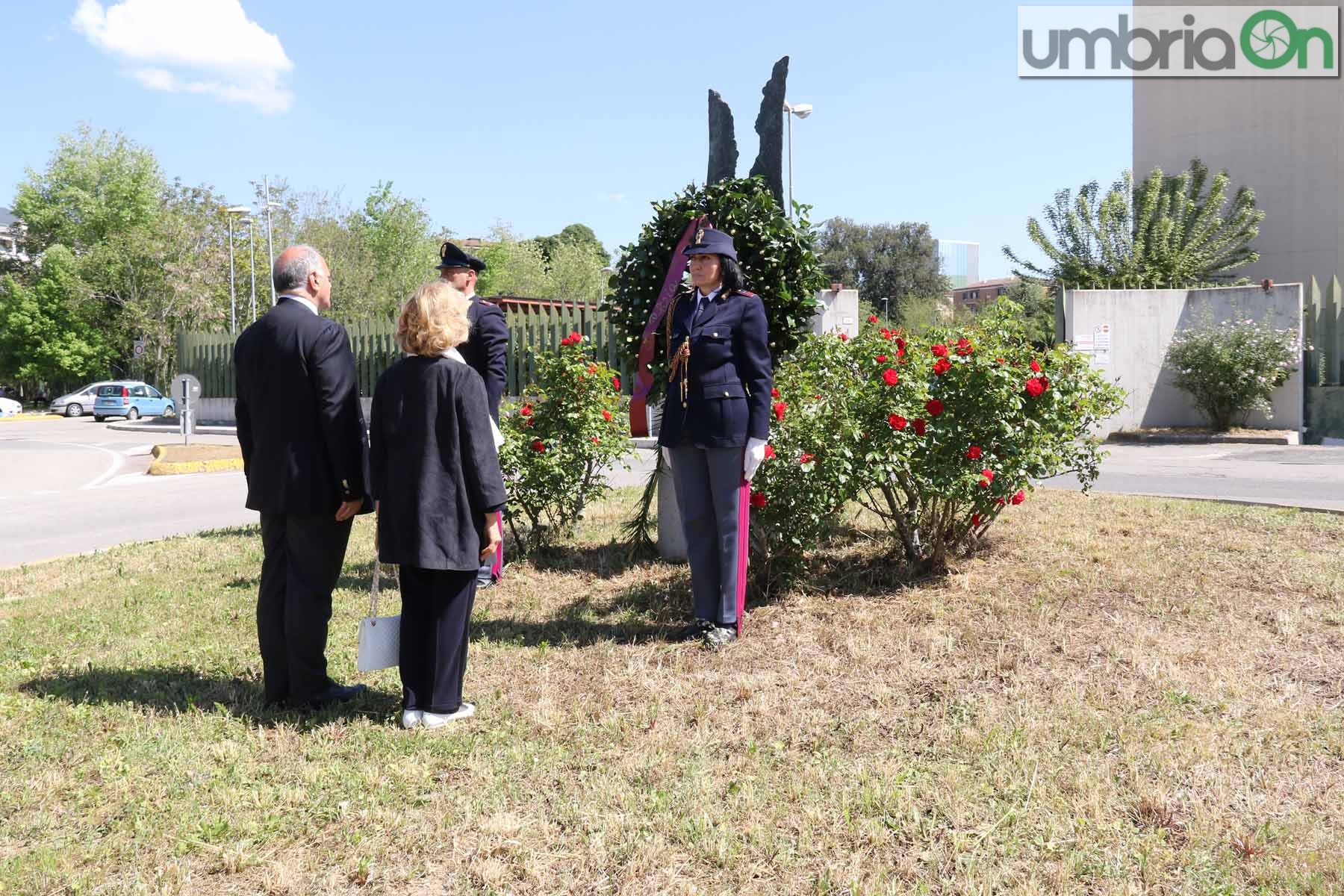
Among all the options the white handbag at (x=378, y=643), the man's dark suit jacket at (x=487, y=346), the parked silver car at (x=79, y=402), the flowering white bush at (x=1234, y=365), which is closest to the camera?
the white handbag at (x=378, y=643)

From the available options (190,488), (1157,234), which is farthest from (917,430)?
(1157,234)

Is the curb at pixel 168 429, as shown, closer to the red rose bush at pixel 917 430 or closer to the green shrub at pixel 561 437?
the green shrub at pixel 561 437

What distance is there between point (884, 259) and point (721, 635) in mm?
60786

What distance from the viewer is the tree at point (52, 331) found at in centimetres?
4584

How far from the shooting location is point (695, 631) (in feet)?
17.0

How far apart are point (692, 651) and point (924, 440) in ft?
5.87

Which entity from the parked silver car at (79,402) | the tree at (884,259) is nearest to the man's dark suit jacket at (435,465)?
the parked silver car at (79,402)

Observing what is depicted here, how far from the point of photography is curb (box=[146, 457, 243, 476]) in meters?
16.2

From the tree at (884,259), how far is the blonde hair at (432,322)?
60202 millimetres

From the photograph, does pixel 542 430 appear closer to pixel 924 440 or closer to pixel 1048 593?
pixel 924 440

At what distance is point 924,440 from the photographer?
18.6 feet

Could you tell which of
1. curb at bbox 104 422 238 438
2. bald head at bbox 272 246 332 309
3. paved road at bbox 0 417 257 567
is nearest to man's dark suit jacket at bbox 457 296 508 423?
bald head at bbox 272 246 332 309

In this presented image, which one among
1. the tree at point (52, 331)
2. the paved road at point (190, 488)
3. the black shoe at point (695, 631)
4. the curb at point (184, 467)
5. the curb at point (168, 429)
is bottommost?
the black shoe at point (695, 631)

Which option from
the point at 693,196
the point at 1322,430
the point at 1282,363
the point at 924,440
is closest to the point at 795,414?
the point at 924,440
